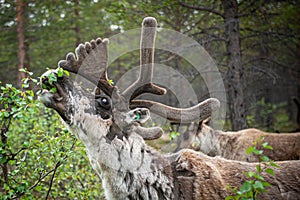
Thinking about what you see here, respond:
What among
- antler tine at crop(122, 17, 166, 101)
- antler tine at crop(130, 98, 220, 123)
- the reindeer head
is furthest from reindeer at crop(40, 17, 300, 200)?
antler tine at crop(130, 98, 220, 123)

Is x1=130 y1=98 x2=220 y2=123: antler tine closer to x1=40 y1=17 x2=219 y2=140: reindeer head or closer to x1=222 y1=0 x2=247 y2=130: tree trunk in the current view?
x1=40 y1=17 x2=219 y2=140: reindeer head

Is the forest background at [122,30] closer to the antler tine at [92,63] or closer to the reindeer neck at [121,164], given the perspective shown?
the antler tine at [92,63]

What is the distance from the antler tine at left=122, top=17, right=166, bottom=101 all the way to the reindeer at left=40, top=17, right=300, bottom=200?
7.2 inches

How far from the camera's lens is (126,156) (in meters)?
3.47

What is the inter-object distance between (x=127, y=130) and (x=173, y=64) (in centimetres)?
1075

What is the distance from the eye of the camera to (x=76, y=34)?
48.0ft

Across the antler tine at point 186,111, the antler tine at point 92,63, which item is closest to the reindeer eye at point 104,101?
the antler tine at point 92,63

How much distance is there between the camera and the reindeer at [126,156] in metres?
3.42

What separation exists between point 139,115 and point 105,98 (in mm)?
445

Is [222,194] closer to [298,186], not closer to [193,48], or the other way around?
[298,186]

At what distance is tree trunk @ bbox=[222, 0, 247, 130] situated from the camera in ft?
30.5

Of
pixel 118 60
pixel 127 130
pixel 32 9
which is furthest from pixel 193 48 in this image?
pixel 118 60

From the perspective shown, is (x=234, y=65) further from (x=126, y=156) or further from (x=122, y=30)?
(x=126, y=156)

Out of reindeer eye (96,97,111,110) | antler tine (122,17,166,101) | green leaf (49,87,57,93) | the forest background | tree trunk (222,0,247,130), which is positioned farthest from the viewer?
tree trunk (222,0,247,130)
